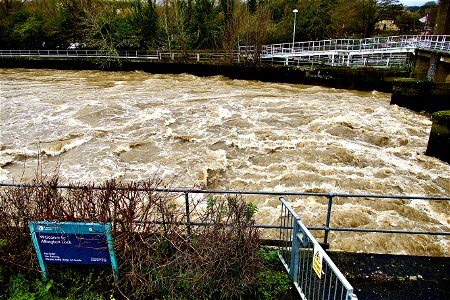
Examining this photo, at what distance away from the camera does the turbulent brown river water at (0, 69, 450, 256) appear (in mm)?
10023

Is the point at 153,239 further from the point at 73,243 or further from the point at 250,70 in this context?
the point at 250,70

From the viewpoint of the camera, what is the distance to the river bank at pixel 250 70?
27.8 meters

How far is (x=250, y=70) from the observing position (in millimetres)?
32812

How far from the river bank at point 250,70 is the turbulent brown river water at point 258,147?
101 inches

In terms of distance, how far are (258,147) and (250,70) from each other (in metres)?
19.4

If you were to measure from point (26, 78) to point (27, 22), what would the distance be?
59.4ft

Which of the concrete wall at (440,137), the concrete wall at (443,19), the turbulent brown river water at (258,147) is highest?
the concrete wall at (443,19)

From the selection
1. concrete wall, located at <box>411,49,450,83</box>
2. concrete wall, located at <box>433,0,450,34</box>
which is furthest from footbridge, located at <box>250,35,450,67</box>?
concrete wall, located at <box>433,0,450,34</box>

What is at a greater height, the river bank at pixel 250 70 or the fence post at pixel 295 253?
the fence post at pixel 295 253

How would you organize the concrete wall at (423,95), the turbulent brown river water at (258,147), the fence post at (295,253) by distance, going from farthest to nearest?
the concrete wall at (423,95) < the turbulent brown river water at (258,147) < the fence post at (295,253)

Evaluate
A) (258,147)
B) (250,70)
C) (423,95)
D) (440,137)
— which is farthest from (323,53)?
(258,147)

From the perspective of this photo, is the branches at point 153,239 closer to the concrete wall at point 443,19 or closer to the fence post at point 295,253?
the fence post at point 295,253

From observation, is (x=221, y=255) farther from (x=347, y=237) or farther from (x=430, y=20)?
(x=430, y=20)

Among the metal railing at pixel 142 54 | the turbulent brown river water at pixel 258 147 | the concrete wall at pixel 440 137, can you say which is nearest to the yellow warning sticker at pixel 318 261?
the turbulent brown river water at pixel 258 147
